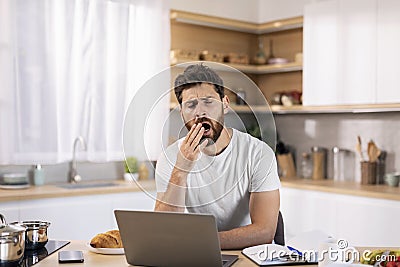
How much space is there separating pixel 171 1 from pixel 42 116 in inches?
54.4

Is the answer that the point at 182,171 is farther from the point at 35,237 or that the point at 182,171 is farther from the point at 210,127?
the point at 35,237

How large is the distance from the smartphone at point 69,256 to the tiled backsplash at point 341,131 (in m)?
3.03

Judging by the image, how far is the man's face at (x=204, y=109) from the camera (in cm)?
229

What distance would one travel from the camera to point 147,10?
4.83 meters

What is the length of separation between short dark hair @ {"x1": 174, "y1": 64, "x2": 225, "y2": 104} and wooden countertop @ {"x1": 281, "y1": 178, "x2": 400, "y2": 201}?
215 centimetres

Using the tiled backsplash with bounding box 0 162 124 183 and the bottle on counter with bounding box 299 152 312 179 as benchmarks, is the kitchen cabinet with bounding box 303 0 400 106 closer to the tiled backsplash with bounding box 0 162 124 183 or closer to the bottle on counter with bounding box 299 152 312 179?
the bottle on counter with bounding box 299 152 312 179

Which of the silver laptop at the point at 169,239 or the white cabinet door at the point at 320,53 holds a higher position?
the white cabinet door at the point at 320,53

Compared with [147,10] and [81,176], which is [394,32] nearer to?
[147,10]

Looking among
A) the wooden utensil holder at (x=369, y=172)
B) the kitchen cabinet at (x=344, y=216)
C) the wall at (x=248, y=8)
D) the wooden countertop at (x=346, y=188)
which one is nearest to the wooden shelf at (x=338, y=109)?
the wooden utensil holder at (x=369, y=172)

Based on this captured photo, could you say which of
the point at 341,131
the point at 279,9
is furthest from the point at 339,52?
the point at 279,9

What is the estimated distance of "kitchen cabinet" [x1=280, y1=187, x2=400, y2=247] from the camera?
408 centimetres

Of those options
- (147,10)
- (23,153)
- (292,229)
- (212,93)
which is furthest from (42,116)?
(212,93)

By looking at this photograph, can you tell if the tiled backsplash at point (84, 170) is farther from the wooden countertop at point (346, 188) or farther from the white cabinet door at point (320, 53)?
the white cabinet door at point (320, 53)

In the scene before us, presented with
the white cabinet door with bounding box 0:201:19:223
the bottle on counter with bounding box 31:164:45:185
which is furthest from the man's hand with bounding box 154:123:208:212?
the bottle on counter with bounding box 31:164:45:185
